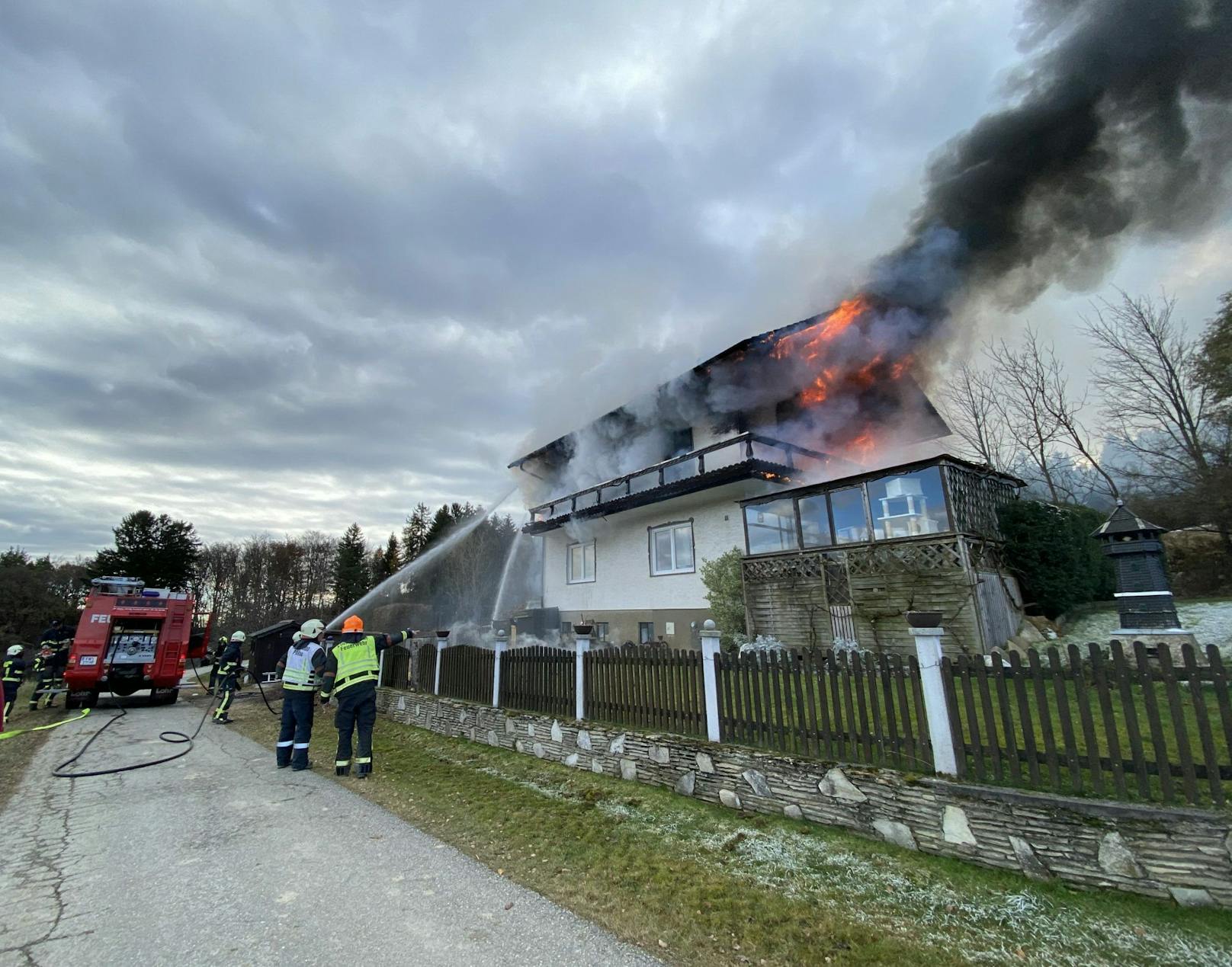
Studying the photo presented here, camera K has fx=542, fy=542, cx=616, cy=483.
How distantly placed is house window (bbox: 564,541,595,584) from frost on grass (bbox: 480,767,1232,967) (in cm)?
1371

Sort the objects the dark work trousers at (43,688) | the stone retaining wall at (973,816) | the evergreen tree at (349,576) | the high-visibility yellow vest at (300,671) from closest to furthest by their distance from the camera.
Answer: the stone retaining wall at (973,816) → the high-visibility yellow vest at (300,671) → the dark work trousers at (43,688) → the evergreen tree at (349,576)

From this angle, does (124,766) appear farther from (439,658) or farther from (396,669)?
(396,669)

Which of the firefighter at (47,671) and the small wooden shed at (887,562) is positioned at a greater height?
the small wooden shed at (887,562)

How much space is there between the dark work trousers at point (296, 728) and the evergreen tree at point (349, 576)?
43046mm

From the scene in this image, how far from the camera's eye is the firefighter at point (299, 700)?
7010 millimetres

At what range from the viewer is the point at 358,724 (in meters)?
6.68

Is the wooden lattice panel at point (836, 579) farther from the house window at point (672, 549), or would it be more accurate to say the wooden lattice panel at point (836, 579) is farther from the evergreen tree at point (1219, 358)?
the evergreen tree at point (1219, 358)

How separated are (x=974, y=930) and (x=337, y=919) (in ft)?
12.1

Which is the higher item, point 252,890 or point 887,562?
point 887,562

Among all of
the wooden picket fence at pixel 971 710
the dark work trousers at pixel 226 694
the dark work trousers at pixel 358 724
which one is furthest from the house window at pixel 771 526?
the dark work trousers at pixel 226 694

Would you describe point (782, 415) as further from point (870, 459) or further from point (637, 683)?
point (637, 683)

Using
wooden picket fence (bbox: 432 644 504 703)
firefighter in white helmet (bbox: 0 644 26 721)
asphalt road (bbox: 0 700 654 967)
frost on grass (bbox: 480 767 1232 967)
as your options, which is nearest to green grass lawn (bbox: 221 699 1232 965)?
frost on grass (bbox: 480 767 1232 967)

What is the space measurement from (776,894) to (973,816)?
1.53 meters

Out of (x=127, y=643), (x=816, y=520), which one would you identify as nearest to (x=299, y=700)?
(x=127, y=643)
